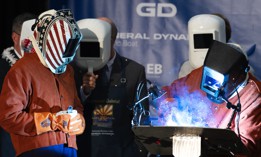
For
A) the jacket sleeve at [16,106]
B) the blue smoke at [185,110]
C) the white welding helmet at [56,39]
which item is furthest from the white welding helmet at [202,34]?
the jacket sleeve at [16,106]

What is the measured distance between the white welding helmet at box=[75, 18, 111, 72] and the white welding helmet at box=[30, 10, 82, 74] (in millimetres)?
338

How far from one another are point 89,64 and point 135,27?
0.61m

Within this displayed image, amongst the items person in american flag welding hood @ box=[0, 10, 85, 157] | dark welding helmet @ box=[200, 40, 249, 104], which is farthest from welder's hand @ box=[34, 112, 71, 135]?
dark welding helmet @ box=[200, 40, 249, 104]

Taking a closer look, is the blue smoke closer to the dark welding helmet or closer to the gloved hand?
the dark welding helmet

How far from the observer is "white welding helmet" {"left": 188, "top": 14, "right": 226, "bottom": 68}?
16.8ft

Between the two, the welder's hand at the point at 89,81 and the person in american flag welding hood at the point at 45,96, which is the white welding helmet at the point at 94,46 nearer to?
the welder's hand at the point at 89,81

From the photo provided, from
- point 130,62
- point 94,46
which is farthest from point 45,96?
point 130,62

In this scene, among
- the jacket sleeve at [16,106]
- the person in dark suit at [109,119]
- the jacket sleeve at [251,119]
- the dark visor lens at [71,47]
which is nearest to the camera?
the jacket sleeve at [251,119]

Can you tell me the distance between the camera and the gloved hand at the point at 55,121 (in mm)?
4547

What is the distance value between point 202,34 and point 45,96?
1180 mm

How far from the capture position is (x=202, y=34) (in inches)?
203

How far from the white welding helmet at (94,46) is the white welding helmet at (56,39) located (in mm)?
338

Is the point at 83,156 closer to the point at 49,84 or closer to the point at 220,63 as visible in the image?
the point at 49,84

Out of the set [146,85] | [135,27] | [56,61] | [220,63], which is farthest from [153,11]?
[220,63]
